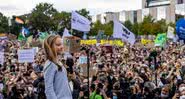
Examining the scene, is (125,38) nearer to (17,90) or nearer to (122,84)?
(122,84)

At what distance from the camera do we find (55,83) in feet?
16.6

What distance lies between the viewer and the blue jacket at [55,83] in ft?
16.4

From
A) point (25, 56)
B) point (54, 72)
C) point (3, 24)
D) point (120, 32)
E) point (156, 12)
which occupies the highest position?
point (156, 12)

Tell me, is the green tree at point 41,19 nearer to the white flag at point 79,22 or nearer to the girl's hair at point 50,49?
the white flag at point 79,22

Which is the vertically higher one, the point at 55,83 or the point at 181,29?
the point at 181,29

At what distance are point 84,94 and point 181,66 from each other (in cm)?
519

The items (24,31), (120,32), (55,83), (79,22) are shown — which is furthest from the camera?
(24,31)

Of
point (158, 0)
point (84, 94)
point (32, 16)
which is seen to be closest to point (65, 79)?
point (84, 94)

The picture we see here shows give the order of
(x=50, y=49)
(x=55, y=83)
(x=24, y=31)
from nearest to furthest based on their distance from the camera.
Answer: (x=50, y=49), (x=55, y=83), (x=24, y=31)

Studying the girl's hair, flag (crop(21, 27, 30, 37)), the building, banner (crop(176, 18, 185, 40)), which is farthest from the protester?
the building

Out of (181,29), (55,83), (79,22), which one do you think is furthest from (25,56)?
(55,83)

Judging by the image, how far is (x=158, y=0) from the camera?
152m

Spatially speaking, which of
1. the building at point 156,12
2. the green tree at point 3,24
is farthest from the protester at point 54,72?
the building at point 156,12

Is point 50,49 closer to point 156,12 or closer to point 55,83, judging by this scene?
point 55,83
